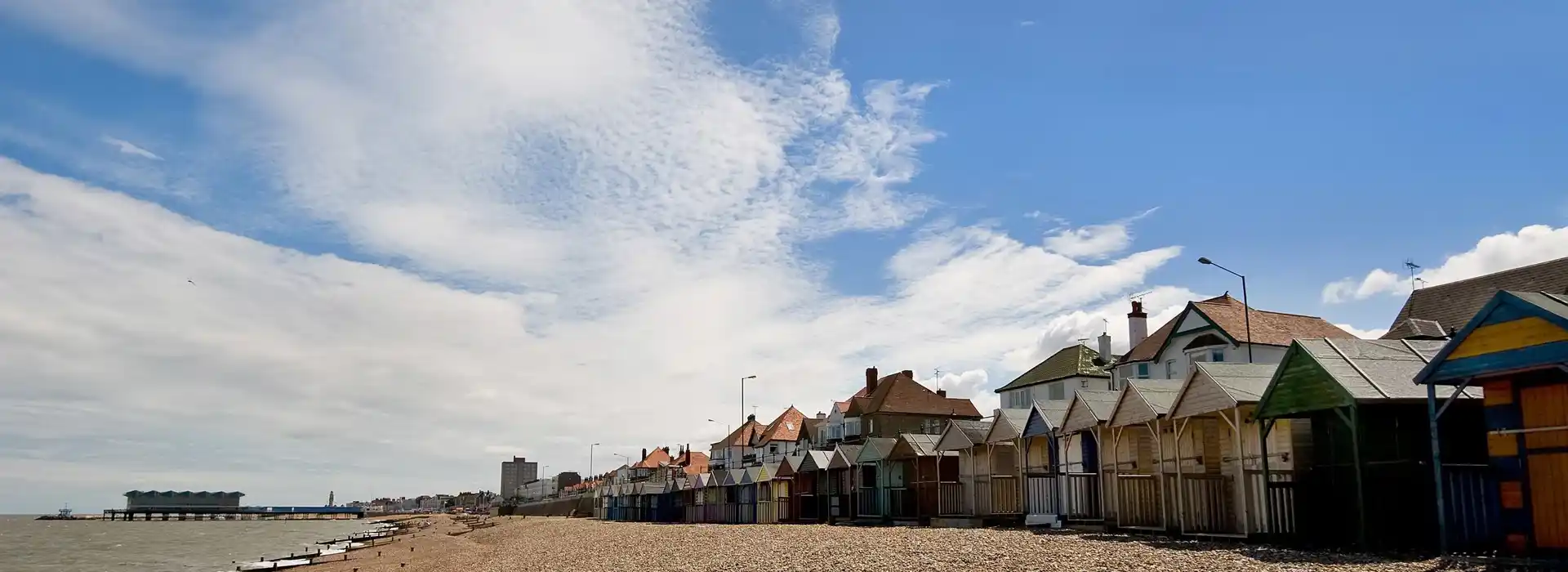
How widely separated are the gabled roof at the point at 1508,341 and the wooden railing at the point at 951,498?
2493 cm

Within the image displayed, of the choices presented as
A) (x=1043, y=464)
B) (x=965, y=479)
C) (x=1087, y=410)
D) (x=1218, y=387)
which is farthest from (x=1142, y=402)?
(x=965, y=479)

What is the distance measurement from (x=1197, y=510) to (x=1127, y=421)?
4166mm

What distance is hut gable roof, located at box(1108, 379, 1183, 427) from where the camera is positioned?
2743cm

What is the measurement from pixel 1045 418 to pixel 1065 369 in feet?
97.3

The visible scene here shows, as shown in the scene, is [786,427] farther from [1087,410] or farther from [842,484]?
[1087,410]

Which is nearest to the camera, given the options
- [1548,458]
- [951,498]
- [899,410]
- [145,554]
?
Answer: [1548,458]

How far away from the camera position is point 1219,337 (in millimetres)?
48844

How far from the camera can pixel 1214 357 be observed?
1934 inches

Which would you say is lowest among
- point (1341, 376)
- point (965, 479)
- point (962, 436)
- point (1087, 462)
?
point (965, 479)

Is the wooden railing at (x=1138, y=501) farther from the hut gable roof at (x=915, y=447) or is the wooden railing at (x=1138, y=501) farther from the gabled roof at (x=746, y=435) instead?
the gabled roof at (x=746, y=435)

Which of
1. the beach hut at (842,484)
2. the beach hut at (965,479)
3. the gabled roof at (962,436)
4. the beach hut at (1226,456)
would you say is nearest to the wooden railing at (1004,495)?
the beach hut at (965,479)

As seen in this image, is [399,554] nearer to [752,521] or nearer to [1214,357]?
[752,521]

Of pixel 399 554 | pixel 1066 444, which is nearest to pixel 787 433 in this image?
pixel 399 554

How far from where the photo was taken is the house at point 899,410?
8056cm
